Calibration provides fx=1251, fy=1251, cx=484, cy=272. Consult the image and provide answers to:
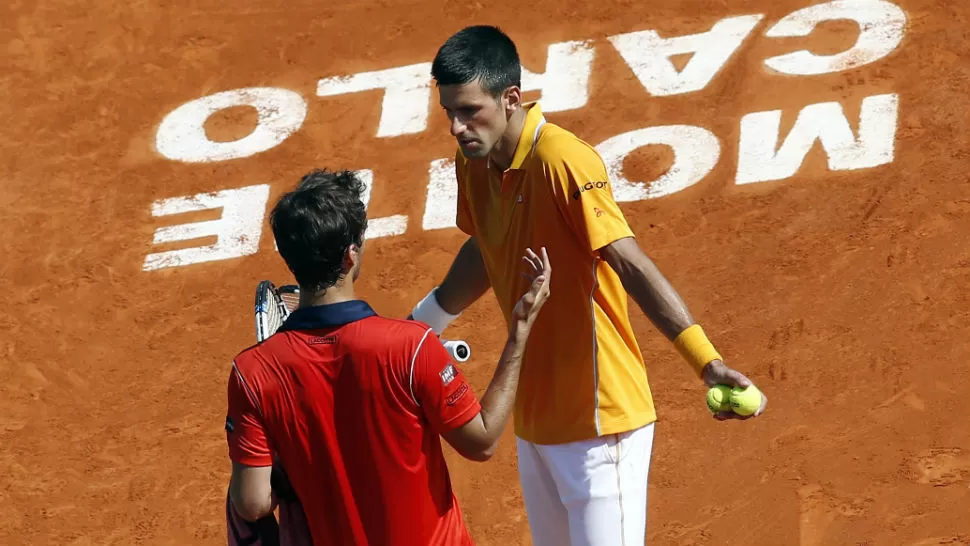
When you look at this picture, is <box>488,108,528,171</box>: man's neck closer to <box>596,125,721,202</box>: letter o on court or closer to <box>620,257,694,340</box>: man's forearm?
<box>620,257,694,340</box>: man's forearm

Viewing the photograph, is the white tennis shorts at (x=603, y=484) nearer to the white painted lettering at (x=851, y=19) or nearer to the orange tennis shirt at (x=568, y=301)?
the orange tennis shirt at (x=568, y=301)

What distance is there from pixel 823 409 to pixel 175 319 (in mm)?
4871

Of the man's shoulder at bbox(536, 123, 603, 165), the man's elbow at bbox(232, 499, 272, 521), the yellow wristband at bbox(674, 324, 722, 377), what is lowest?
the yellow wristband at bbox(674, 324, 722, 377)

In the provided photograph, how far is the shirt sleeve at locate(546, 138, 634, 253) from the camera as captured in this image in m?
4.05

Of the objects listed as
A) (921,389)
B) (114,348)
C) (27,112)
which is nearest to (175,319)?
(114,348)

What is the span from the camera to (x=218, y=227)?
34.0 ft

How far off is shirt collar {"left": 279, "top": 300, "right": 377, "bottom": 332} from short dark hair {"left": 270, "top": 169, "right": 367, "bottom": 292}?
63 millimetres

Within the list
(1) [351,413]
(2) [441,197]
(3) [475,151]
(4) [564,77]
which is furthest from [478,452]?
(4) [564,77]

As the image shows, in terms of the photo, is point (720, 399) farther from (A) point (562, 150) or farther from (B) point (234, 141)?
(B) point (234, 141)

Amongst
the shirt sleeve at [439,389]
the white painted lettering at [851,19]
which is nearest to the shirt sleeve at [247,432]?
the shirt sleeve at [439,389]

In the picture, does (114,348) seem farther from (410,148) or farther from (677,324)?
(677,324)

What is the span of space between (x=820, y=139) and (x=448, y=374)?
22.7 feet

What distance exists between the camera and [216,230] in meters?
10.3

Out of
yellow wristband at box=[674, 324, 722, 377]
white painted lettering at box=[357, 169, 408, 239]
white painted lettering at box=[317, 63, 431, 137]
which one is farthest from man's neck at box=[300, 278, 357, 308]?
white painted lettering at box=[317, 63, 431, 137]
